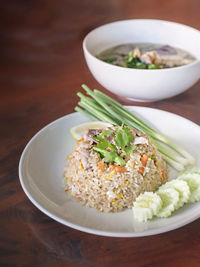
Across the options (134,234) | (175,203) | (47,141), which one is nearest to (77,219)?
(134,234)

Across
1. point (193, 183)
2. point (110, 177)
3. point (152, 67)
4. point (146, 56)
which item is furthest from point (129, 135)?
point (146, 56)

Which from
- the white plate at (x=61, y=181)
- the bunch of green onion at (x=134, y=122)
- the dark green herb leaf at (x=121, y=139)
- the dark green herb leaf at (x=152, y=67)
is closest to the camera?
the white plate at (x=61, y=181)

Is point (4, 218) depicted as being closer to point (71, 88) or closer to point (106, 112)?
point (106, 112)

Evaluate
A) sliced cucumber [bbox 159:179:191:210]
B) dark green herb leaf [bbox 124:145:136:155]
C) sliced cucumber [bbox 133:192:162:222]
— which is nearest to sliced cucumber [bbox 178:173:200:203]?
sliced cucumber [bbox 159:179:191:210]

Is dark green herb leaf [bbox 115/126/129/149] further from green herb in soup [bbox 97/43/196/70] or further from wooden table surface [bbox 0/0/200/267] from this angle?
green herb in soup [bbox 97/43/196/70]

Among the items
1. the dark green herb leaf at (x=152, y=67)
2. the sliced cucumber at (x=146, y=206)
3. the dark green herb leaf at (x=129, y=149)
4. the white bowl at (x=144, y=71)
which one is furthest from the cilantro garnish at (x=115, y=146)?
the dark green herb leaf at (x=152, y=67)

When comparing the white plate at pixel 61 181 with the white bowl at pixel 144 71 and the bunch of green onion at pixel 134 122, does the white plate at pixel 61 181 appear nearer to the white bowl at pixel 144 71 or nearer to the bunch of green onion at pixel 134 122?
the bunch of green onion at pixel 134 122
